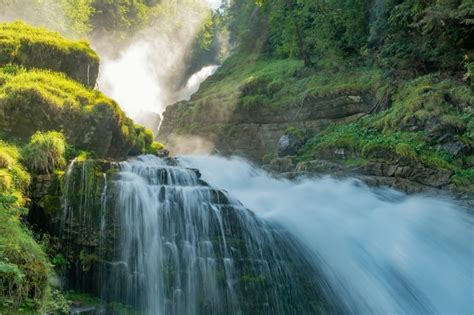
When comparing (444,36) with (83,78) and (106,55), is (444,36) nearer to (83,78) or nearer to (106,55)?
(83,78)

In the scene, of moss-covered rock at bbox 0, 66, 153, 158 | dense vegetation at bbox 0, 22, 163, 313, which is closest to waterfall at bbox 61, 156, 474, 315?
dense vegetation at bbox 0, 22, 163, 313

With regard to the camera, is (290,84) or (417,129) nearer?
(417,129)

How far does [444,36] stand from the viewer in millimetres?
15289

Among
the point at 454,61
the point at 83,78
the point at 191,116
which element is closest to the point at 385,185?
the point at 454,61

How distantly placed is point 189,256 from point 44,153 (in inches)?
173

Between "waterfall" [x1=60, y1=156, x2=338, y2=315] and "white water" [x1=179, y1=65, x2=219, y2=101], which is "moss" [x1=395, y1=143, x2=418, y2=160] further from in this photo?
"white water" [x1=179, y1=65, x2=219, y2=101]

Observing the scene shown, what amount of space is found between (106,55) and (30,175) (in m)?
41.5

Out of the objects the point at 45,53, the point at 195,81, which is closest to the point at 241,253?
the point at 45,53

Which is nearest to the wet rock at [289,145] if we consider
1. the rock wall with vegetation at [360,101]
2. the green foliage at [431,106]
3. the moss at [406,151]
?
the rock wall with vegetation at [360,101]

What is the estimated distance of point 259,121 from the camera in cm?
2192

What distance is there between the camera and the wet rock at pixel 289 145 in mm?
18453

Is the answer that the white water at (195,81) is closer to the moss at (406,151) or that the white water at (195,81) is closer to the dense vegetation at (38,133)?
the dense vegetation at (38,133)

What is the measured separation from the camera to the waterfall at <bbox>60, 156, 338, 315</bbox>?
8188 millimetres

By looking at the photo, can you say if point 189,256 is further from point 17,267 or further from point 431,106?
point 431,106
